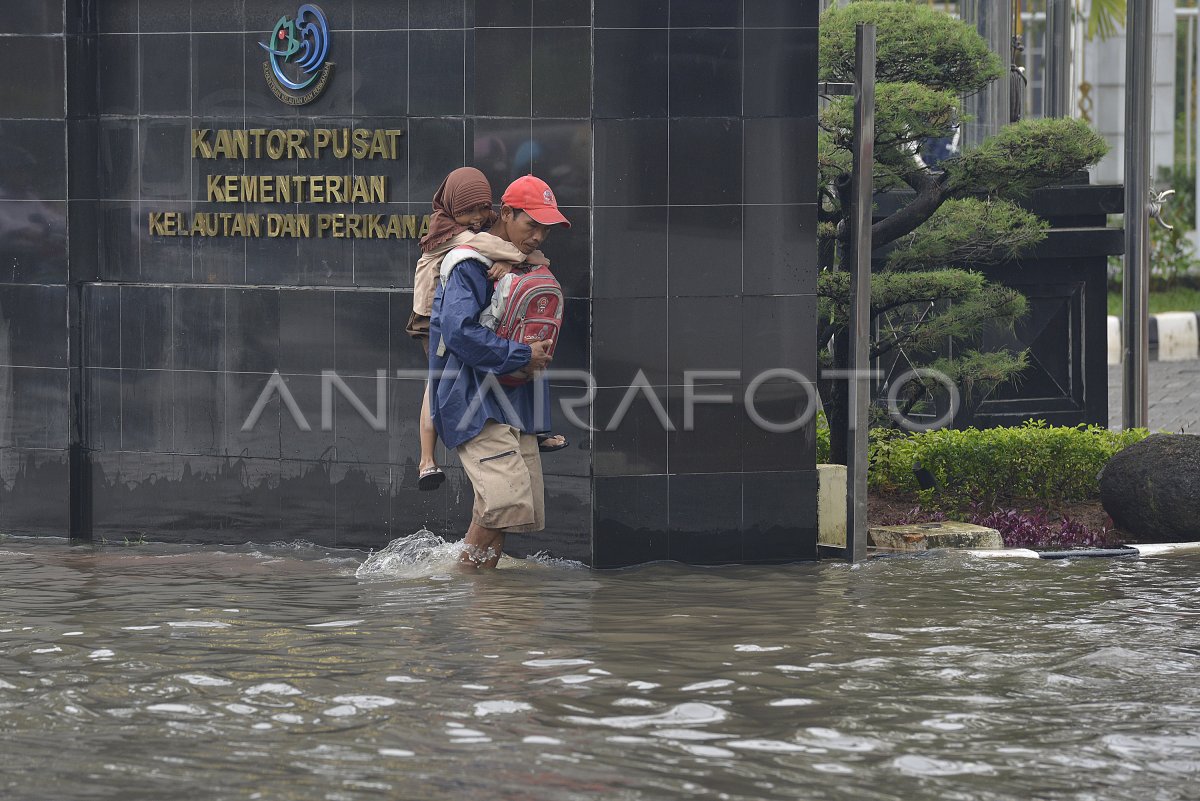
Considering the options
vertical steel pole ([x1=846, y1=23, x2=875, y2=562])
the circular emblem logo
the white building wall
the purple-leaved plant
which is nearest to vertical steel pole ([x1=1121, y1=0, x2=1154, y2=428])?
the purple-leaved plant

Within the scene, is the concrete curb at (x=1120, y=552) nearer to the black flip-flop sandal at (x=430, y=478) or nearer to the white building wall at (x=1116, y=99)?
the black flip-flop sandal at (x=430, y=478)

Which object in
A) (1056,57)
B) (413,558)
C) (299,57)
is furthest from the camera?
(1056,57)

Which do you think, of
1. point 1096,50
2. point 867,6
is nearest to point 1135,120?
point 867,6

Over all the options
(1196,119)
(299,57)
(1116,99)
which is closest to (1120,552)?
(299,57)

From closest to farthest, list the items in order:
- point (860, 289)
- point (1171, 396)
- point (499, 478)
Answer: point (499, 478), point (860, 289), point (1171, 396)

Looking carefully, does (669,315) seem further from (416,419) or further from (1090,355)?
(1090,355)

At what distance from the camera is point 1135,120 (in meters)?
12.6

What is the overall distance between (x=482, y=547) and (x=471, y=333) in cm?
110

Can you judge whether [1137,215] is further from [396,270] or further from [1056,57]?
[396,270]

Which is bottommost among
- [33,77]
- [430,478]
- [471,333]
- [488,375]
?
[430,478]

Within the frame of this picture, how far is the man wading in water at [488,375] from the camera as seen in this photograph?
841 cm

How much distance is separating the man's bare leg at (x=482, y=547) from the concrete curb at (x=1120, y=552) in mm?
2513

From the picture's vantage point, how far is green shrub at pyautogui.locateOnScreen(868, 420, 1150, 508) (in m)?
10.9

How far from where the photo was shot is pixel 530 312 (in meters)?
8.52
